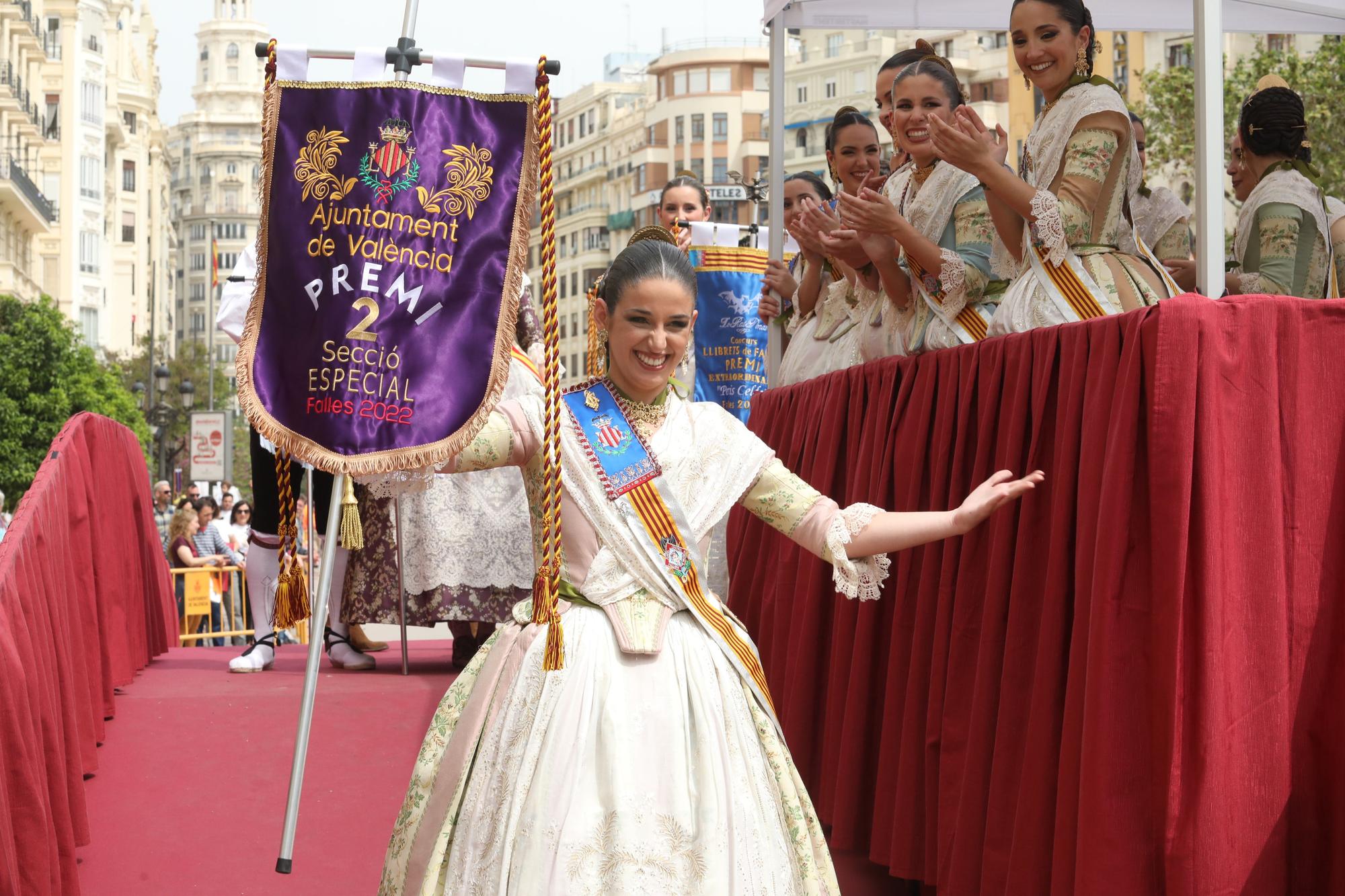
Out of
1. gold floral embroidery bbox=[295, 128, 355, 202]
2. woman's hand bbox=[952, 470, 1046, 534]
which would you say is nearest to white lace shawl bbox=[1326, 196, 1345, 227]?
woman's hand bbox=[952, 470, 1046, 534]

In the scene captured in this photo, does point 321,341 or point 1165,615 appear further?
point 321,341

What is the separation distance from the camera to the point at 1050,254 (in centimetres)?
429

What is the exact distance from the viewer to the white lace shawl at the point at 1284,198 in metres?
5.00

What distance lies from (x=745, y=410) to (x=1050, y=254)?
15.7 ft

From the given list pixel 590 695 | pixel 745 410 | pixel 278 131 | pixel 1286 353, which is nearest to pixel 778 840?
pixel 590 695

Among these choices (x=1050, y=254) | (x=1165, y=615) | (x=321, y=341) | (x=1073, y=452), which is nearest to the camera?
(x=1165, y=615)

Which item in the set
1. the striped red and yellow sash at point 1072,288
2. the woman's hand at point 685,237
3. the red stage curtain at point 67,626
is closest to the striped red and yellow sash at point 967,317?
the striped red and yellow sash at point 1072,288

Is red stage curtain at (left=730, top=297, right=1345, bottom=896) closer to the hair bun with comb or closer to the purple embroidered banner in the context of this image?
the hair bun with comb

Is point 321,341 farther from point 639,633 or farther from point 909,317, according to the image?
point 909,317

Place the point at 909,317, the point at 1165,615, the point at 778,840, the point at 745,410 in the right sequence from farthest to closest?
1. the point at 745,410
2. the point at 909,317
3. the point at 778,840
4. the point at 1165,615

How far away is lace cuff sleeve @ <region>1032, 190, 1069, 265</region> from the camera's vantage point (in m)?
4.22

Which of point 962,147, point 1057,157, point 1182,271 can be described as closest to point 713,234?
point 1182,271

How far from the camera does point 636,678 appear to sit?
3.36 m

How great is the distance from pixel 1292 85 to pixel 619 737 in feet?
65.3
